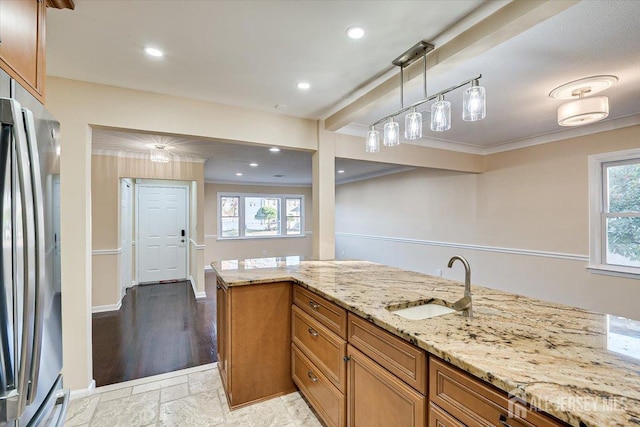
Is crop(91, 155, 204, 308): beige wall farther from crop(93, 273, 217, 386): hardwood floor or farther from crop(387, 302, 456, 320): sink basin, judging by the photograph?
crop(387, 302, 456, 320): sink basin

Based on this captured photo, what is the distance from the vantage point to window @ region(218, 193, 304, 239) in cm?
808

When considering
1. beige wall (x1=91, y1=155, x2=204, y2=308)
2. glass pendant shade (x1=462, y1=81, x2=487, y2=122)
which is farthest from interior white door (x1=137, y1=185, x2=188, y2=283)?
glass pendant shade (x1=462, y1=81, x2=487, y2=122)

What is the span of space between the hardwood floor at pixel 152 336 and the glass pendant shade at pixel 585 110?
3.89 meters

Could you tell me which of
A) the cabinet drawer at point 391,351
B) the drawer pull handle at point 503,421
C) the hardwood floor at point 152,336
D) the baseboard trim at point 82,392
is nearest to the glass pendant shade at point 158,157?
the hardwood floor at point 152,336

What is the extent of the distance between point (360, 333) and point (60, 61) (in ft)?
8.64

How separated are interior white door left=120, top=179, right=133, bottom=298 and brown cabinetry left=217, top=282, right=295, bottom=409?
12.1 feet

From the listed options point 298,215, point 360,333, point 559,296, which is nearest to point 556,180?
point 559,296

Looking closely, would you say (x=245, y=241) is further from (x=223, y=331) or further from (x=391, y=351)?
(x=391, y=351)

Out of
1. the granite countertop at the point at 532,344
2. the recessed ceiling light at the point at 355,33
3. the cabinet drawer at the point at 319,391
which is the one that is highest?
the recessed ceiling light at the point at 355,33

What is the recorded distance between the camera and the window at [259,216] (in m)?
8.08

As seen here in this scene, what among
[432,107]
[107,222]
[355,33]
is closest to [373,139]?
[432,107]

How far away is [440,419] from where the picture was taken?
104cm

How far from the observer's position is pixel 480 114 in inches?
63.1

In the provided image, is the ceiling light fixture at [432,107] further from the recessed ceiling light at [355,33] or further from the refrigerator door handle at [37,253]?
the refrigerator door handle at [37,253]
